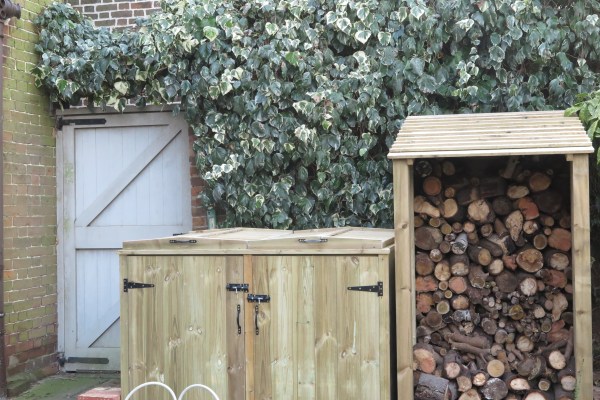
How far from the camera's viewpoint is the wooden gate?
750cm

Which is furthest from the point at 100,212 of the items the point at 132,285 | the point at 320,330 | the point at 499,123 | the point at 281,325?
the point at 499,123

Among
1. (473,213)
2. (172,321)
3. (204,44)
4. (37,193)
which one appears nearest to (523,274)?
(473,213)

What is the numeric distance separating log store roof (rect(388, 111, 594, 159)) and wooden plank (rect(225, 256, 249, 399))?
4.30 feet

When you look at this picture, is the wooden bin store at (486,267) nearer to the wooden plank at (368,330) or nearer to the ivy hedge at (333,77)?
the wooden plank at (368,330)

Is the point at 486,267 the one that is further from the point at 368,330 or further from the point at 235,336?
the point at 235,336

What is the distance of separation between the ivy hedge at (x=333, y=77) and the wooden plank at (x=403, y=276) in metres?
1.51

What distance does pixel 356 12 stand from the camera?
6.59m

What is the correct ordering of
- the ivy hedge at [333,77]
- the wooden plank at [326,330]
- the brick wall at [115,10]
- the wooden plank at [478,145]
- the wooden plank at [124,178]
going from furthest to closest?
the brick wall at [115,10], the wooden plank at [124,178], the ivy hedge at [333,77], the wooden plank at [326,330], the wooden plank at [478,145]

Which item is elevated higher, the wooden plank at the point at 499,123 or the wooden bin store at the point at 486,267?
the wooden plank at the point at 499,123

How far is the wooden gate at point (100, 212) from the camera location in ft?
24.6

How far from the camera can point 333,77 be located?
6.75 metres

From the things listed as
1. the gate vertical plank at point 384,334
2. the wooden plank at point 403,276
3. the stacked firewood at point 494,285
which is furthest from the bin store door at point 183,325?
the stacked firewood at point 494,285

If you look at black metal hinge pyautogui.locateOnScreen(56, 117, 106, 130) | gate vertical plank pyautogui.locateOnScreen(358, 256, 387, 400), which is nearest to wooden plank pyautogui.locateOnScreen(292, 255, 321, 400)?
gate vertical plank pyautogui.locateOnScreen(358, 256, 387, 400)

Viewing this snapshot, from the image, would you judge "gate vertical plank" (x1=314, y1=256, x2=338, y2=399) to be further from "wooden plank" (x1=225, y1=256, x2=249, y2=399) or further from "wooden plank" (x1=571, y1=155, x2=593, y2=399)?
"wooden plank" (x1=571, y1=155, x2=593, y2=399)
